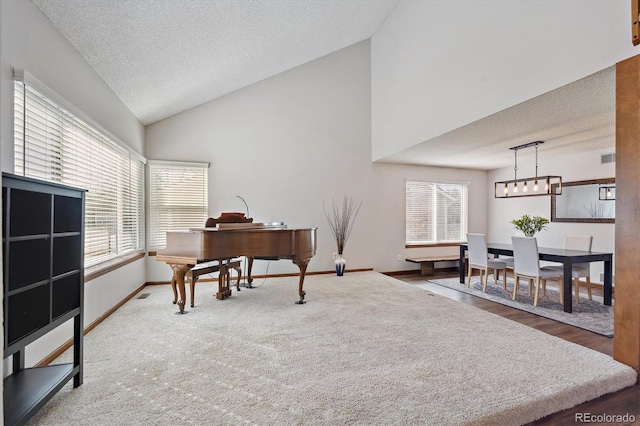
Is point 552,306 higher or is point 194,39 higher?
point 194,39

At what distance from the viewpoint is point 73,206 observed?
196cm

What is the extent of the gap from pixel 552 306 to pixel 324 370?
11.1ft

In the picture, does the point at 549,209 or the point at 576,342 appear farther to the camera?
the point at 549,209

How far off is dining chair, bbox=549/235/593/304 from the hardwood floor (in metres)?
1.07

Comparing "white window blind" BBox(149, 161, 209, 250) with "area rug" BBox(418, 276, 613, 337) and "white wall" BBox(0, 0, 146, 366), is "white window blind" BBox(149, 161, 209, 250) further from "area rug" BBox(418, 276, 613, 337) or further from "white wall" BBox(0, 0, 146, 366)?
"area rug" BBox(418, 276, 613, 337)

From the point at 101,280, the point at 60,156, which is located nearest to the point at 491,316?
A: the point at 101,280

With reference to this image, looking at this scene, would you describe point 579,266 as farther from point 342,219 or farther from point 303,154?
point 303,154

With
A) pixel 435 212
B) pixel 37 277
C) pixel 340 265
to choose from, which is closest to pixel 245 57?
pixel 37 277

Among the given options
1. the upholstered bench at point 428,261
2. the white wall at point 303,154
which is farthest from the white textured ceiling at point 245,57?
the upholstered bench at point 428,261

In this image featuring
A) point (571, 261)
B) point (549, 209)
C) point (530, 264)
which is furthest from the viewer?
point (549, 209)

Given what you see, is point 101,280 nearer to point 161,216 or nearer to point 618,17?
point 161,216

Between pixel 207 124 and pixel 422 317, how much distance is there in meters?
4.35

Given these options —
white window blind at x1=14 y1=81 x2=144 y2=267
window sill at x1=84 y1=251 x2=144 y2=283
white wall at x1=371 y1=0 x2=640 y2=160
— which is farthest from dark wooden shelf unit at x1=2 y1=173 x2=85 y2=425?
white wall at x1=371 y1=0 x2=640 y2=160

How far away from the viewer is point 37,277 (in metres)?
1.62
